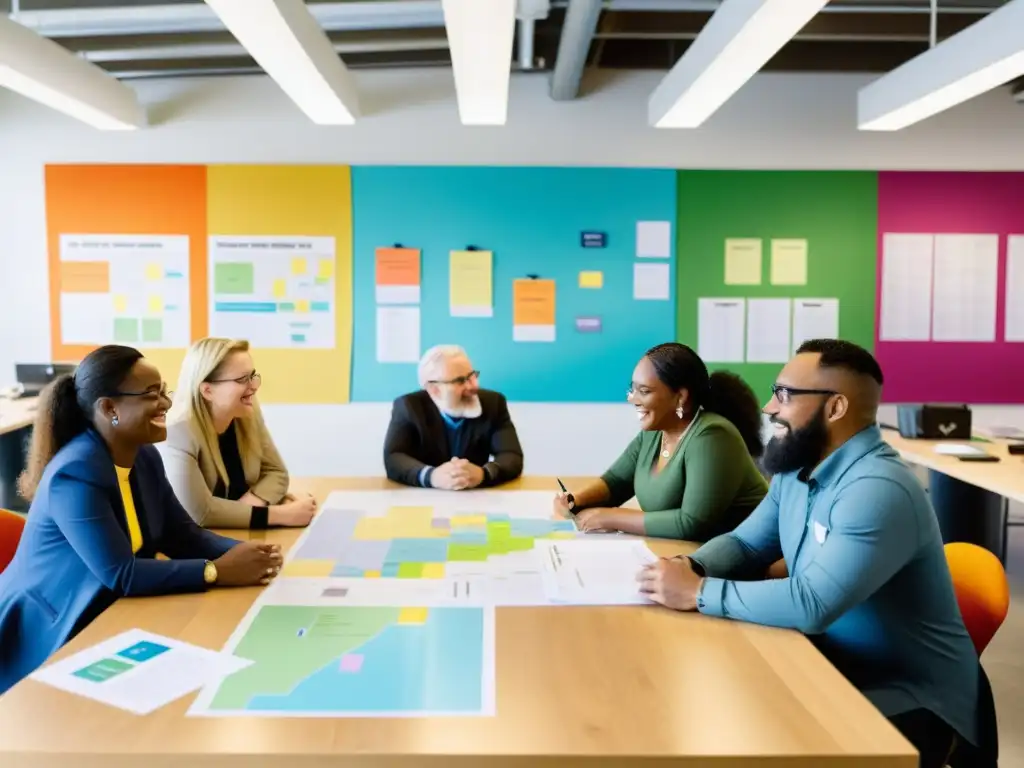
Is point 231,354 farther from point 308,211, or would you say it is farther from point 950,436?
point 950,436

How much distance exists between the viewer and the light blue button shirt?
1.58 meters

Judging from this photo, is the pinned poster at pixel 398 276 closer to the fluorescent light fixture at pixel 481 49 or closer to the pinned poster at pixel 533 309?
the pinned poster at pixel 533 309

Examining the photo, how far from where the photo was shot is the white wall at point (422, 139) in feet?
15.7

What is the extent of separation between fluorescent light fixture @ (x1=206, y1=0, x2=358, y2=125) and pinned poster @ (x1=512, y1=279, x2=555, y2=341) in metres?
1.34

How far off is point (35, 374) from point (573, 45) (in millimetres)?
3308

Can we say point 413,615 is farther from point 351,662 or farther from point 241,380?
point 241,380

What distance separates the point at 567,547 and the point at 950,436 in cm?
283

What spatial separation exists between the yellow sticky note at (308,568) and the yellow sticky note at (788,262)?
3692 millimetres

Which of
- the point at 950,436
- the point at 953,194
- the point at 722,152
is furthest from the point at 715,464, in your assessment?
the point at 953,194

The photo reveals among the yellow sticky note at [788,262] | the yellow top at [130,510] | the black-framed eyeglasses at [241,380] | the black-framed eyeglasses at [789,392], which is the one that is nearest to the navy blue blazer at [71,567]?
the yellow top at [130,510]

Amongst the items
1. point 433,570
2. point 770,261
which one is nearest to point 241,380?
point 433,570

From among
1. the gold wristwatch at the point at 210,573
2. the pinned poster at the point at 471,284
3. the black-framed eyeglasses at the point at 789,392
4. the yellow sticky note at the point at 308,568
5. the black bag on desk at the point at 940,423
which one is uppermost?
the pinned poster at the point at 471,284

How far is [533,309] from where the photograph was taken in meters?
4.91

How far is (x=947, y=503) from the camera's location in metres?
4.17
